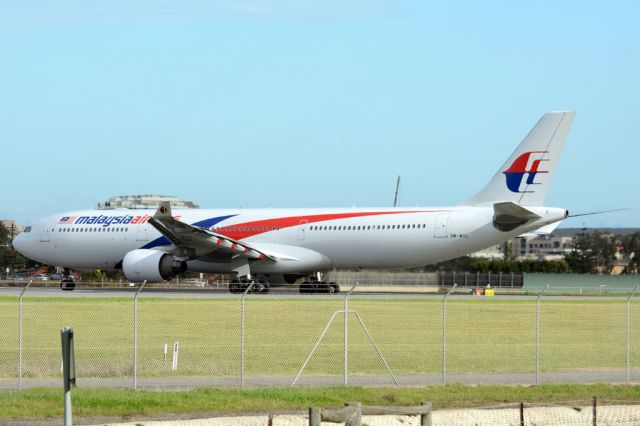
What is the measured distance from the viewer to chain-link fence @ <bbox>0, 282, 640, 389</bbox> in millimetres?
22562

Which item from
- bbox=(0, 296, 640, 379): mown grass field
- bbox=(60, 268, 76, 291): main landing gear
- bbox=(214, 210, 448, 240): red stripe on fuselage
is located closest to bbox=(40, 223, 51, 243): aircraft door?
bbox=(60, 268, 76, 291): main landing gear

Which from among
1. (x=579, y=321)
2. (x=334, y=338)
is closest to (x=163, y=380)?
(x=334, y=338)

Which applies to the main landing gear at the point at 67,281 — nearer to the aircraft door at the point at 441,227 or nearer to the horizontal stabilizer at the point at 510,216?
the aircraft door at the point at 441,227

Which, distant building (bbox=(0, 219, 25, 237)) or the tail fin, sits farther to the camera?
distant building (bbox=(0, 219, 25, 237))

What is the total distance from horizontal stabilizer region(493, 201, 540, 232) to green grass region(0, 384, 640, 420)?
81.0ft

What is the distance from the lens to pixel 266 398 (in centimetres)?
1867

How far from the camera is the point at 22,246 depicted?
191ft

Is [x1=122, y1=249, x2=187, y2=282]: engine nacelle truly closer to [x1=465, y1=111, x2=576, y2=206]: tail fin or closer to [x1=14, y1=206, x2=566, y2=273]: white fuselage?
[x1=14, y1=206, x2=566, y2=273]: white fuselage

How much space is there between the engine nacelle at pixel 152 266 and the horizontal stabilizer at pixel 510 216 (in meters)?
14.2

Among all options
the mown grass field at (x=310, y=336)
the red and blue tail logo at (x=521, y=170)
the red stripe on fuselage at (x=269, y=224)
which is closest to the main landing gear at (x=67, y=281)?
the red stripe on fuselage at (x=269, y=224)

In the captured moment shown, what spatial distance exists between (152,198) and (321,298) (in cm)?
11956

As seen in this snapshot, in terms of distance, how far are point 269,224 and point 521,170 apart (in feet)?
38.4

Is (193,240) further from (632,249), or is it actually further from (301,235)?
(632,249)

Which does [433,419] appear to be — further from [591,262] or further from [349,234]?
[591,262]
